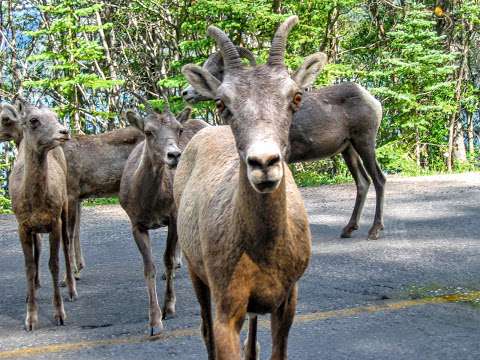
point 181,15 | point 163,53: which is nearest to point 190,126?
point 181,15

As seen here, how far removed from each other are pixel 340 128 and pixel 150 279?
4.79 metres

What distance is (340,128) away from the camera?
34.2 ft

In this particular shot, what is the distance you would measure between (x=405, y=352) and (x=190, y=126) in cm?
424

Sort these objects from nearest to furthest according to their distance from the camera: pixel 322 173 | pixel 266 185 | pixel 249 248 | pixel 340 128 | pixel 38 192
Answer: pixel 266 185 < pixel 249 248 < pixel 38 192 < pixel 340 128 < pixel 322 173

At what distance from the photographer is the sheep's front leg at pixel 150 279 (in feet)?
20.1

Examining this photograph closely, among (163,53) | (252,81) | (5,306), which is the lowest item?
(5,306)

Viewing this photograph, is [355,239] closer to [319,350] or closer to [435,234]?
[435,234]

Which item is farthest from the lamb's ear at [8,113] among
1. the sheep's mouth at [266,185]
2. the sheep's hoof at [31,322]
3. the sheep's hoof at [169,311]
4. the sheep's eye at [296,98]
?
the sheep's mouth at [266,185]

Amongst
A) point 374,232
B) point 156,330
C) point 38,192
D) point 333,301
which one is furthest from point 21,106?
point 374,232

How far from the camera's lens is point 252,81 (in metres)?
3.64

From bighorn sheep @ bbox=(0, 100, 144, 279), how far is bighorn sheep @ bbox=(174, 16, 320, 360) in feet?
17.6

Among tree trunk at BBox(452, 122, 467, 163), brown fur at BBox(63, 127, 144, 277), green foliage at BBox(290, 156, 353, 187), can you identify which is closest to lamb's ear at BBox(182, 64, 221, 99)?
brown fur at BBox(63, 127, 144, 277)

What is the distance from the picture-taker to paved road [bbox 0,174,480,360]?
18.2ft

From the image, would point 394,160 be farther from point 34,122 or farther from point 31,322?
point 31,322
